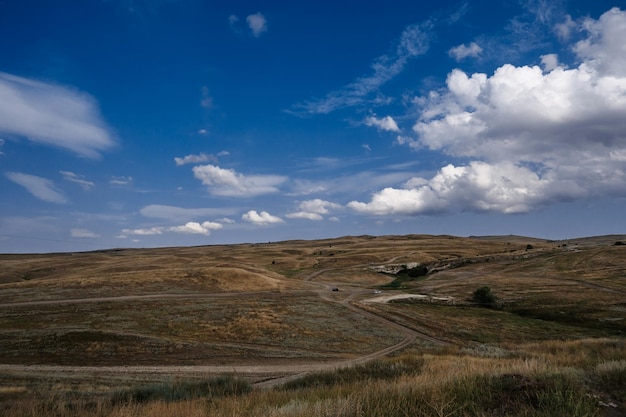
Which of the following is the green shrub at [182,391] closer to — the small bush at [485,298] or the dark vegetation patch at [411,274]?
the small bush at [485,298]

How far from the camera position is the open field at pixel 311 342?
8.12m

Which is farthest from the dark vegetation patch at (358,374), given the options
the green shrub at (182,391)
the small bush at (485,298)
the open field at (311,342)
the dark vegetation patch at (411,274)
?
the dark vegetation patch at (411,274)

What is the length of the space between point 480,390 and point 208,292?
72900mm

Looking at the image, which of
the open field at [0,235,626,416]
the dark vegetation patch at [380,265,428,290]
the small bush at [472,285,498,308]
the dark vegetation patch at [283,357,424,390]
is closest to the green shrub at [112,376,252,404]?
the open field at [0,235,626,416]

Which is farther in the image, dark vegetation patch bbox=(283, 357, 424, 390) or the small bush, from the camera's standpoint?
the small bush

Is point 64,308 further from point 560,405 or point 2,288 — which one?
point 560,405

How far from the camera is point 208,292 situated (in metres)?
75.4

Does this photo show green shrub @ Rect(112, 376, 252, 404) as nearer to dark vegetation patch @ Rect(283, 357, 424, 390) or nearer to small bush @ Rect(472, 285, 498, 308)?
dark vegetation patch @ Rect(283, 357, 424, 390)

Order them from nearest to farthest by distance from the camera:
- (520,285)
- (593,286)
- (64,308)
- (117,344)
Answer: (117,344) → (64,308) → (593,286) → (520,285)

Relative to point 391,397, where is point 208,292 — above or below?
below

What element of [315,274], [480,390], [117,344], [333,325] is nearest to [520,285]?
[333,325]

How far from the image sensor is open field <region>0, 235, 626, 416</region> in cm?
812

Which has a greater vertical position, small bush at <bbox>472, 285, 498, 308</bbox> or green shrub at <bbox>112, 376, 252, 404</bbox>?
green shrub at <bbox>112, 376, 252, 404</bbox>

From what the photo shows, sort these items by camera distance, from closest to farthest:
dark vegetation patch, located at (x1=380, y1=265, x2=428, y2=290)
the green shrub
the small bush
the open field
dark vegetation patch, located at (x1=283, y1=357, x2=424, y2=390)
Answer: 1. the open field
2. the green shrub
3. dark vegetation patch, located at (x1=283, y1=357, x2=424, y2=390)
4. the small bush
5. dark vegetation patch, located at (x1=380, y1=265, x2=428, y2=290)
